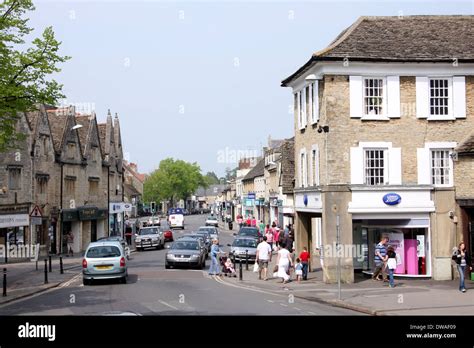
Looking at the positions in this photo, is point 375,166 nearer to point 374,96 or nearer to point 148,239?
point 374,96

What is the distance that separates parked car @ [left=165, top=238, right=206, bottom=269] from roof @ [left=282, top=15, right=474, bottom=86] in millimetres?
10383

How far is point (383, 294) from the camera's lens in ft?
68.5

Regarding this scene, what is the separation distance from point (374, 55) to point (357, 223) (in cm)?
738

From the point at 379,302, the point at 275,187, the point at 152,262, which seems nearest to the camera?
the point at 379,302

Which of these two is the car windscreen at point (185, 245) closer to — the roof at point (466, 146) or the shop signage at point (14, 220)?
the shop signage at point (14, 220)

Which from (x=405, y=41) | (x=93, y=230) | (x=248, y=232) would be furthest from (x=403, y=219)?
(x=93, y=230)

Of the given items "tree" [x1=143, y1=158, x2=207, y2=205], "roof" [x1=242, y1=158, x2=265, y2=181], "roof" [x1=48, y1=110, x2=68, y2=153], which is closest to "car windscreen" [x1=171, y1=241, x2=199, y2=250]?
"roof" [x1=48, y1=110, x2=68, y2=153]

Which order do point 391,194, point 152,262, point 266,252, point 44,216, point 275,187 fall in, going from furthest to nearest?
point 275,187, point 44,216, point 152,262, point 266,252, point 391,194

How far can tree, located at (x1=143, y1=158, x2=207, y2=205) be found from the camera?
15225cm

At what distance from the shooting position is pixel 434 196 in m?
25.4

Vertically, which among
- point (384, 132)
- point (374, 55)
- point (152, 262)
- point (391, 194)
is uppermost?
point (374, 55)

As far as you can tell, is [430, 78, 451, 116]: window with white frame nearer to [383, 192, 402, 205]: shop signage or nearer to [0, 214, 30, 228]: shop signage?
[383, 192, 402, 205]: shop signage
